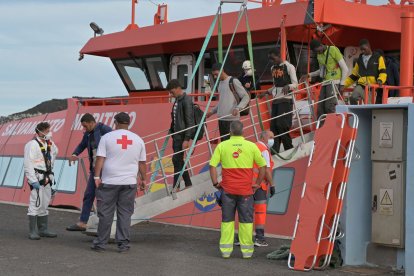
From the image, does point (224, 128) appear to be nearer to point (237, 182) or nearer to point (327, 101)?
point (327, 101)

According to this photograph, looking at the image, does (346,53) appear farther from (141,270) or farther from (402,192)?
(141,270)

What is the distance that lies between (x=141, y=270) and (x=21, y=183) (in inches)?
489

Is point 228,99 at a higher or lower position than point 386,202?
higher

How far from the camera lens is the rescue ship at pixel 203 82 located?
41.5ft

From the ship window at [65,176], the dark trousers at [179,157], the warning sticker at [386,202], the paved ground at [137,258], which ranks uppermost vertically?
the dark trousers at [179,157]

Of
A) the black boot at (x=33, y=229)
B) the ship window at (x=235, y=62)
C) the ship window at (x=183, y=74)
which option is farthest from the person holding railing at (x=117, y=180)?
the ship window at (x=183, y=74)

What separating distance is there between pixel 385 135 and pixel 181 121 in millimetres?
3425

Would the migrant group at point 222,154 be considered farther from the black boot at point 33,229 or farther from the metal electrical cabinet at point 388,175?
the metal electrical cabinet at point 388,175

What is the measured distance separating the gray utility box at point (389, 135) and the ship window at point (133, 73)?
10.1m

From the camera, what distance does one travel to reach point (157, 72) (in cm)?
1870

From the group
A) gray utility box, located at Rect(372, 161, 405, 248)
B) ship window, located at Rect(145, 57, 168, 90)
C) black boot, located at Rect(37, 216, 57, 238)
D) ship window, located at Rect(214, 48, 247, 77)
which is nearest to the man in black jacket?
black boot, located at Rect(37, 216, 57, 238)

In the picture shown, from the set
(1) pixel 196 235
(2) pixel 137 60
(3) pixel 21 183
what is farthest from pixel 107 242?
(3) pixel 21 183

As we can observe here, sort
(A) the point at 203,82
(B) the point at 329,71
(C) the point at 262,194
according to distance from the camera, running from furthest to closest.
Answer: (A) the point at 203,82 < (B) the point at 329,71 < (C) the point at 262,194

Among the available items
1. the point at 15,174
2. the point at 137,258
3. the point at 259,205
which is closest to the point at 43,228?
the point at 137,258
